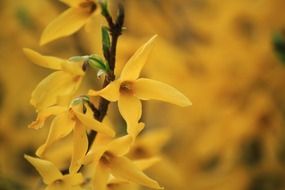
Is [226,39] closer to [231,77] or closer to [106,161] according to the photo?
[231,77]

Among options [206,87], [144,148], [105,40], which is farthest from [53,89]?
[206,87]

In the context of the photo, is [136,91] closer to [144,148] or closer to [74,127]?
[74,127]

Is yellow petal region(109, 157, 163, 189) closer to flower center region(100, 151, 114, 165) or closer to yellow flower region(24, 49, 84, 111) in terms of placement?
flower center region(100, 151, 114, 165)

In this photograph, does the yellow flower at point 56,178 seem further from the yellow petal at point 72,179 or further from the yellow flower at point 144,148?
the yellow flower at point 144,148

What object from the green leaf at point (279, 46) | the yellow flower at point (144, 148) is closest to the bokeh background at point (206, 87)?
the green leaf at point (279, 46)

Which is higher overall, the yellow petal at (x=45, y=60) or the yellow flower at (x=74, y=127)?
the yellow petal at (x=45, y=60)

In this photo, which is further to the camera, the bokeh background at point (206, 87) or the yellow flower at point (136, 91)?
the bokeh background at point (206, 87)
